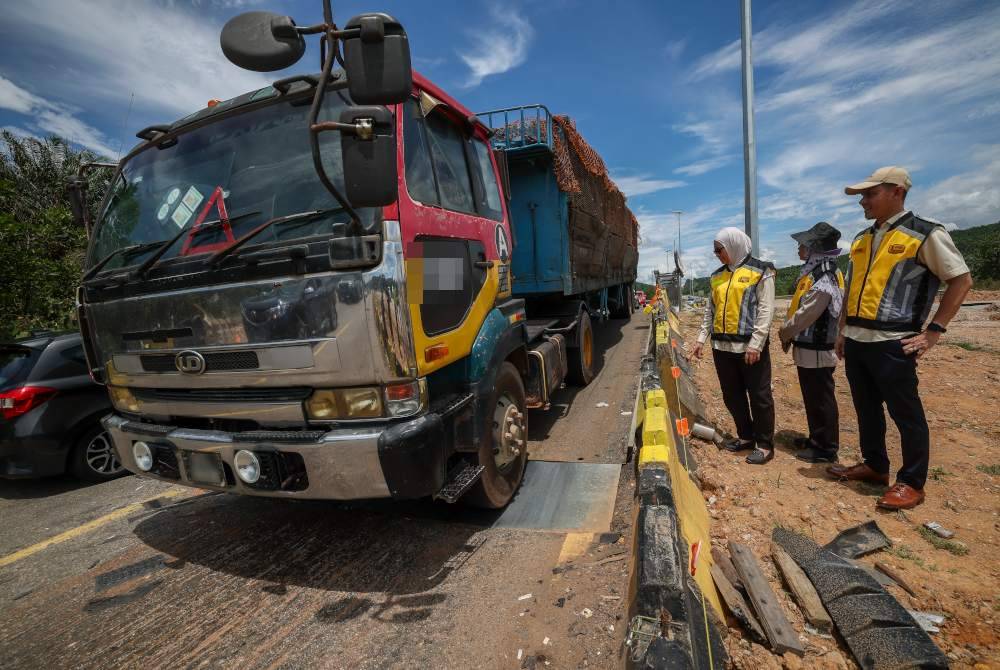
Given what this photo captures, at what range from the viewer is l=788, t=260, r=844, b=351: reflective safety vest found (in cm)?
370

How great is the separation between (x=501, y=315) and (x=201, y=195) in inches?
74.7

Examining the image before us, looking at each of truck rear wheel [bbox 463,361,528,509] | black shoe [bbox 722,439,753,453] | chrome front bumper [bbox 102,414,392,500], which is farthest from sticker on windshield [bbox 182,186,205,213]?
black shoe [bbox 722,439,753,453]

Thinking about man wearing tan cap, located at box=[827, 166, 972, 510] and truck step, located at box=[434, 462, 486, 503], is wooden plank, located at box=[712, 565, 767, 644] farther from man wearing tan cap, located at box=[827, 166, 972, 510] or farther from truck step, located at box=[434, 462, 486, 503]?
man wearing tan cap, located at box=[827, 166, 972, 510]

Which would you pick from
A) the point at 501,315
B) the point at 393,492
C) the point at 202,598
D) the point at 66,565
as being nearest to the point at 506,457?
the point at 501,315

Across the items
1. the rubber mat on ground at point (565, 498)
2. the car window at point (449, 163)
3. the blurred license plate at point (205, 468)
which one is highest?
the car window at point (449, 163)

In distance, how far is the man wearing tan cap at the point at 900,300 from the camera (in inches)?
111

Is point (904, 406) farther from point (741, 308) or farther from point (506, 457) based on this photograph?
point (506, 457)

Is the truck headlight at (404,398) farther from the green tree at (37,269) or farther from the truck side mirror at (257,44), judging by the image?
the green tree at (37,269)

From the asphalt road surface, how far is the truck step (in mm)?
497

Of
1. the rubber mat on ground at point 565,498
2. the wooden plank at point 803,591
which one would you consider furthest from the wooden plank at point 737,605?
the rubber mat on ground at point 565,498

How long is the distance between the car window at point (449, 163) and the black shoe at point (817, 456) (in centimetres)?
327

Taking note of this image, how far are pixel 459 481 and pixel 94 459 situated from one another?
4.16 meters

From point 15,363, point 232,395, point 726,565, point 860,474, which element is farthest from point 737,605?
point 15,363

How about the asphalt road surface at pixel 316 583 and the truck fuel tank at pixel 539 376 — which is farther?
the truck fuel tank at pixel 539 376
